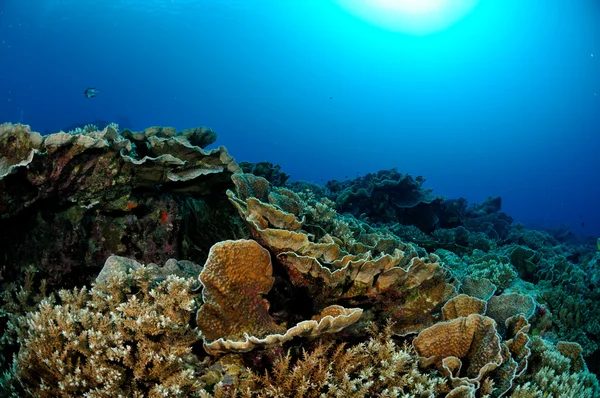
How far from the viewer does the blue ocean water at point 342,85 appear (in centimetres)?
9494

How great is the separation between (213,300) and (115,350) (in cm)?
68

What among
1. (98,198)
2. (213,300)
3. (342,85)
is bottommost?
(213,300)

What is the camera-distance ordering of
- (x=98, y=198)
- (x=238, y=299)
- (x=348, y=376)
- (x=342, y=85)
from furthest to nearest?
(x=342, y=85) < (x=98, y=198) < (x=238, y=299) < (x=348, y=376)

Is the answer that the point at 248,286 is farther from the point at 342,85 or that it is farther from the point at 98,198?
the point at 342,85

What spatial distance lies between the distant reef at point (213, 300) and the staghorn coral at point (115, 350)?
0.04 ft

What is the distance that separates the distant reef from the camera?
2.22 meters

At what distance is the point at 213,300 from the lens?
8.02 ft

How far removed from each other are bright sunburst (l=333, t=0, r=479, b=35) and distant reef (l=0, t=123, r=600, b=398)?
398ft

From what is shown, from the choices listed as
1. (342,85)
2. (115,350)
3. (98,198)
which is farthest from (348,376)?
(342,85)

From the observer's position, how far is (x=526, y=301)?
394 centimetres

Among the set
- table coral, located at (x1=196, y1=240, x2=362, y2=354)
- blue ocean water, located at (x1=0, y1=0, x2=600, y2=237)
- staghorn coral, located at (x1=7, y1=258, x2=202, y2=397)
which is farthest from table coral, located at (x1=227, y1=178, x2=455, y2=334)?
blue ocean water, located at (x1=0, y1=0, x2=600, y2=237)

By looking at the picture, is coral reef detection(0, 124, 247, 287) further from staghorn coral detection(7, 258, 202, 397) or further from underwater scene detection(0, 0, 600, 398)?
staghorn coral detection(7, 258, 202, 397)

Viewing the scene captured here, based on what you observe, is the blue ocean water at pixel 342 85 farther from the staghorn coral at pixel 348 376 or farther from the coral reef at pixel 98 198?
the coral reef at pixel 98 198

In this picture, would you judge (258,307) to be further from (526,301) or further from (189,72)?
(189,72)
